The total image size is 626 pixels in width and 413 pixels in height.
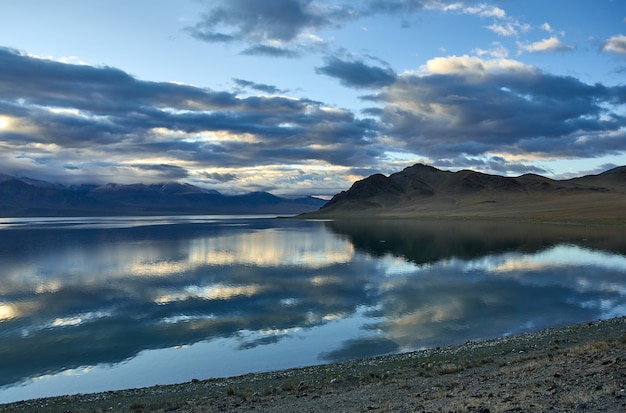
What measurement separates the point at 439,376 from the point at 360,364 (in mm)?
4084

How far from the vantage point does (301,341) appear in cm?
2331

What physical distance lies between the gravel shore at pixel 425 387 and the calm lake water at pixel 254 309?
8.88ft

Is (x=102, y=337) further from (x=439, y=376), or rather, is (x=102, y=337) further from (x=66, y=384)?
(x=439, y=376)

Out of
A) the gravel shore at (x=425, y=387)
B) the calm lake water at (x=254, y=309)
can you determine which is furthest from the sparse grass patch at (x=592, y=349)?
the calm lake water at (x=254, y=309)

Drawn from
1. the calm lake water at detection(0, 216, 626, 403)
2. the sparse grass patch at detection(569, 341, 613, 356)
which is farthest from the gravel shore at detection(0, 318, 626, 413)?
the calm lake water at detection(0, 216, 626, 403)

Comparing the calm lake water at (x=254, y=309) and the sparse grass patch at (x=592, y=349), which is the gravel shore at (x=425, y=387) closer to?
the sparse grass patch at (x=592, y=349)

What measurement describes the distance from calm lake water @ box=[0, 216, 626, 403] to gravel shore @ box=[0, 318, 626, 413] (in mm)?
2705

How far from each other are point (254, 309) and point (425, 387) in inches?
727

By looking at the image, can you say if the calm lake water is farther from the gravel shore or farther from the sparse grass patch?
the sparse grass patch

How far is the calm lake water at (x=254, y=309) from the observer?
20656mm

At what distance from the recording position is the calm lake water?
813 inches

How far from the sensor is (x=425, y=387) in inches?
537

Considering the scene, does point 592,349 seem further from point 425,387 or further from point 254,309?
point 254,309

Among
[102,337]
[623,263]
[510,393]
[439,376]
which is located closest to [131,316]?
[102,337]
